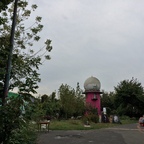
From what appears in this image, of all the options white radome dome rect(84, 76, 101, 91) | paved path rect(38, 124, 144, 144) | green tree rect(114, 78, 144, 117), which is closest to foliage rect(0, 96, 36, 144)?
paved path rect(38, 124, 144, 144)

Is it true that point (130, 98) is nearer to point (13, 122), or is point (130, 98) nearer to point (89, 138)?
point (89, 138)

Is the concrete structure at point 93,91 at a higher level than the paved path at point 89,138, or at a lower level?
higher

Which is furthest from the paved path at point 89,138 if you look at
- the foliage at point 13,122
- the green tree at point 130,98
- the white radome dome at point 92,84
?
the white radome dome at point 92,84

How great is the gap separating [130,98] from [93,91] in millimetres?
7806

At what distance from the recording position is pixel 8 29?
7496 mm

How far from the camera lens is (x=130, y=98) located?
46312mm

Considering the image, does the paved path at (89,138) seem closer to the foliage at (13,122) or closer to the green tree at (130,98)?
the foliage at (13,122)

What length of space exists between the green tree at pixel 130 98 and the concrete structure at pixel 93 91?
409 cm

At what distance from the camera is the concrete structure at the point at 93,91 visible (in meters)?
49.3

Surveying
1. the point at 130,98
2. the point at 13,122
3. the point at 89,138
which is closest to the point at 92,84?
the point at 130,98

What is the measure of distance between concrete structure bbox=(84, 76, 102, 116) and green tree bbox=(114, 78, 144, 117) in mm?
4093

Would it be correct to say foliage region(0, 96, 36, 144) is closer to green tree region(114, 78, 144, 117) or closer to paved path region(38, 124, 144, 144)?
paved path region(38, 124, 144, 144)

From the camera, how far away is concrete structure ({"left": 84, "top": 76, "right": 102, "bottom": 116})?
49.3 m

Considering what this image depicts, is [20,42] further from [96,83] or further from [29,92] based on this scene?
[96,83]
